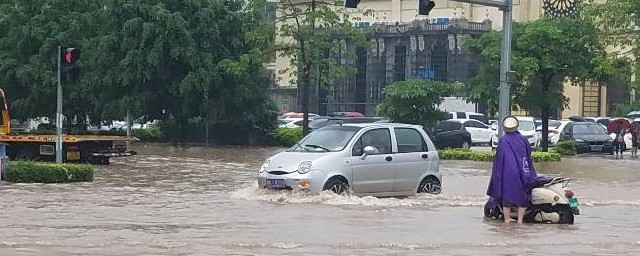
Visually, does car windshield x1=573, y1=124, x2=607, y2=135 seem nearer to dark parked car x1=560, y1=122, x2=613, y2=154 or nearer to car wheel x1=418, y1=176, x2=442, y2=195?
dark parked car x1=560, y1=122, x2=613, y2=154

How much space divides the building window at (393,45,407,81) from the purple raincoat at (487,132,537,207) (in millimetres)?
75521

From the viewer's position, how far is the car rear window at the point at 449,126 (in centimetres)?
4665

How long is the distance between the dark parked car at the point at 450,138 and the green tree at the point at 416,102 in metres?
1.06

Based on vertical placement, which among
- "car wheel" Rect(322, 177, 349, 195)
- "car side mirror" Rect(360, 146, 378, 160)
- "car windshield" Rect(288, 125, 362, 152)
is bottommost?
"car wheel" Rect(322, 177, 349, 195)

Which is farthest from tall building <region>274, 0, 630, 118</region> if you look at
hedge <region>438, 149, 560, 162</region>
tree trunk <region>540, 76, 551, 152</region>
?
hedge <region>438, 149, 560, 162</region>

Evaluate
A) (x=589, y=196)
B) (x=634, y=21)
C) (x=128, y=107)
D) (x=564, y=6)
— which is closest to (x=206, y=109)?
(x=128, y=107)

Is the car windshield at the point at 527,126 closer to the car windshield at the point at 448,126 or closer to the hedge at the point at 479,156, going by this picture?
the car windshield at the point at 448,126

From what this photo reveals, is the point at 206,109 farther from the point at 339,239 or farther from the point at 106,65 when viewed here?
the point at 339,239

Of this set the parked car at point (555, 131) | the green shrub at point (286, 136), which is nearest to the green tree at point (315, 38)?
the green shrub at point (286, 136)

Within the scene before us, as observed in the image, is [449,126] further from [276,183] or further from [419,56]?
[419,56]

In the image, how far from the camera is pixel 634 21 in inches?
1599

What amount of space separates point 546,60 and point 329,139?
2374cm

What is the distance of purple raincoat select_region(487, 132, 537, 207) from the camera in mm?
15789

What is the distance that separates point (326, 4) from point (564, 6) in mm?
41909
